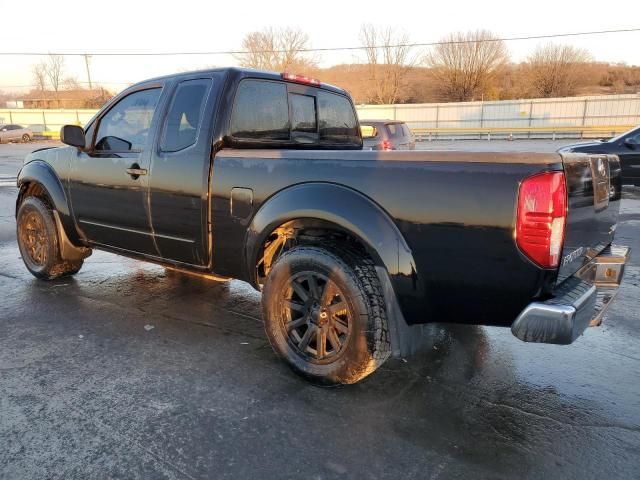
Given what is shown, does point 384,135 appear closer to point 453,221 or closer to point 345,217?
point 345,217

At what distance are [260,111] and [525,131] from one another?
1268 inches

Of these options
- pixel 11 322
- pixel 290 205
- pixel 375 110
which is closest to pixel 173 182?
pixel 290 205

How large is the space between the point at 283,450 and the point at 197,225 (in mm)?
1743

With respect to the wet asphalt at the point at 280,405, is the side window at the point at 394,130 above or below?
above

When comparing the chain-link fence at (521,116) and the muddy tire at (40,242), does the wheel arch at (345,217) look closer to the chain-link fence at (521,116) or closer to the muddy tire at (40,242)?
the muddy tire at (40,242)

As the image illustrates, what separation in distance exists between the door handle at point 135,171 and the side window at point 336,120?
1.52m

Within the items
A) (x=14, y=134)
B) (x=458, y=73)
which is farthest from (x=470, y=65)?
(x=14, y=134)

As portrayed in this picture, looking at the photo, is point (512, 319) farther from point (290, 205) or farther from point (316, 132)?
point (316, 132)

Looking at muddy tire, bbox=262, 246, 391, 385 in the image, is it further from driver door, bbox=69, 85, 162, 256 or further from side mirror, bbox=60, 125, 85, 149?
side mirror, bbox=60, 125, 85, 149

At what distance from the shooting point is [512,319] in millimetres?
2504

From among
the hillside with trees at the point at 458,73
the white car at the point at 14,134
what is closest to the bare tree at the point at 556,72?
the hillside with trees at the point at 458,73

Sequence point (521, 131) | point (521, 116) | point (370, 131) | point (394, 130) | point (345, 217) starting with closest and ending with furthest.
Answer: point (345, 217), point (370, 131), point (394, 130), point (521, 131), point (521, 116)

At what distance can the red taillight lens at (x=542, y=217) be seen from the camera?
2279 millimetres

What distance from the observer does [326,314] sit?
2.98 m
